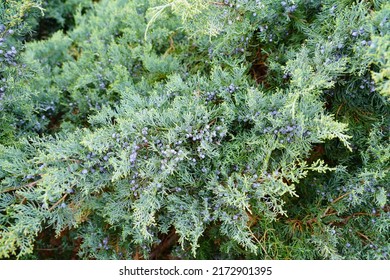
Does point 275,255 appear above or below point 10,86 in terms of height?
below

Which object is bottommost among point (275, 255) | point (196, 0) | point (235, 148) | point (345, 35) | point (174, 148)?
point (275, 255)

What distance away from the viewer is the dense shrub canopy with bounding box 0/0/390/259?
1.63m

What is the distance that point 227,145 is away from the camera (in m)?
1.79

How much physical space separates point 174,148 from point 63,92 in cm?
123

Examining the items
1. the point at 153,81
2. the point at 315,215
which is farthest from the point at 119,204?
the point at 315,215

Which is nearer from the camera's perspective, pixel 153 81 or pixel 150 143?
pixel 150 143

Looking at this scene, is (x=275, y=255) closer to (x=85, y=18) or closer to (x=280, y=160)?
(x=280, y=160)

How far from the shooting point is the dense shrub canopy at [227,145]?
5.34 ft

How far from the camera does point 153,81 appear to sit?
2215 mm

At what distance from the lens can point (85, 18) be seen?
2.91 m
